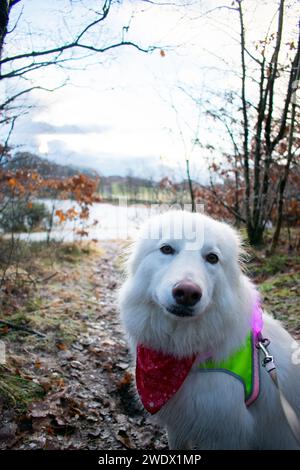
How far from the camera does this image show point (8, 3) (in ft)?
9.79

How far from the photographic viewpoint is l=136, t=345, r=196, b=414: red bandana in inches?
86.7

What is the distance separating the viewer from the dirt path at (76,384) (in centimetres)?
278

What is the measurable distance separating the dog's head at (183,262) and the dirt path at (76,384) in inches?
56.1

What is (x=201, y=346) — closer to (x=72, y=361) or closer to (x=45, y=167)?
(x=72, y=361)

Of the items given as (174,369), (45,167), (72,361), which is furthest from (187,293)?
(45,167)

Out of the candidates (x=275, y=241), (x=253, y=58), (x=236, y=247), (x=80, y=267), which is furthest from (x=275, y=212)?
(x=236, y=247)

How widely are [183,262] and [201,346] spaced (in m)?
0.55

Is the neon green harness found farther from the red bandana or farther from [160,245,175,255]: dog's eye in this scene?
[160,245,175,255]: dog's eye

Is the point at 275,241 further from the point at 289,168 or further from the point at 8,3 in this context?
the point at 8,3

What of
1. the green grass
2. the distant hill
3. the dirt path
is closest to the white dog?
the dirt path

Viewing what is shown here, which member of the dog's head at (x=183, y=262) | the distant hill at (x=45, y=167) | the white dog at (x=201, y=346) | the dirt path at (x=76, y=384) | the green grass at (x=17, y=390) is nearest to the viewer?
the dog's head at (x=183, y=262)

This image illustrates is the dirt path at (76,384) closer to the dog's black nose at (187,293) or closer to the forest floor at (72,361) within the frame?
the forest floor at (72,361)

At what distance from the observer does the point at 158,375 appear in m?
2.27

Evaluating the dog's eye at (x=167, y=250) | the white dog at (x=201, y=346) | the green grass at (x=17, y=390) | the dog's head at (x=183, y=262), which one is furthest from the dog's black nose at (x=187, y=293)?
the green grass at (x=17, y=390)
